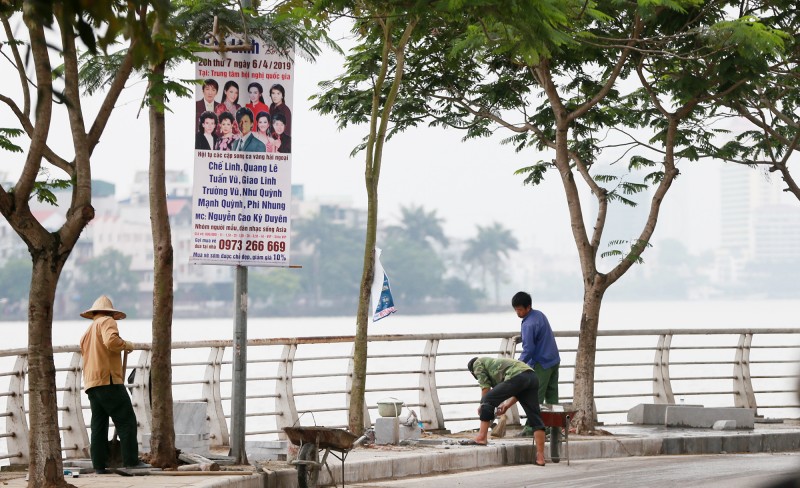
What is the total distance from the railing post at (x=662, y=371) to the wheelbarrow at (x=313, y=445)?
8999mm

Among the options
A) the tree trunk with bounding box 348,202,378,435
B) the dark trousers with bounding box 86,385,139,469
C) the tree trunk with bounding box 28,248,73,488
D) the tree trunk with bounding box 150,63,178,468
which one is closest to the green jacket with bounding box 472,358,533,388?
the tree trunk with bounding box 348,202,378,435

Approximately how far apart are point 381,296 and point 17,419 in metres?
4.73

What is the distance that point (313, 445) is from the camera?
1159 centimetres

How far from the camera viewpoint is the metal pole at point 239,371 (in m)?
13.0

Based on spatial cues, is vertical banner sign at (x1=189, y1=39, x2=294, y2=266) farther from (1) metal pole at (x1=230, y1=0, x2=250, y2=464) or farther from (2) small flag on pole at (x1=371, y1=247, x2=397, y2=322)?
(2) small flag on pole at (x1=371, y1=247, x2=397, y2=322)

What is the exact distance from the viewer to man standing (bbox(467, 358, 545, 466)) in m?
14.8

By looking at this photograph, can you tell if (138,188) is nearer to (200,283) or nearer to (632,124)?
(200,283)

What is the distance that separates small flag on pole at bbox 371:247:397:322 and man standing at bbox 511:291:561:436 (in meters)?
1.55

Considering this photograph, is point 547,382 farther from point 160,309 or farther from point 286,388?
point 160,309

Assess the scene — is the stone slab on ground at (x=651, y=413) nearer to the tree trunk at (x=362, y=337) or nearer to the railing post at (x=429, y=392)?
the railing post at (x=429, y=392)

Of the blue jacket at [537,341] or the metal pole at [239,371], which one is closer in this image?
the metal pole at [239,371]

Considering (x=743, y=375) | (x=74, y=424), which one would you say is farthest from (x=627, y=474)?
(x=743, y=375)

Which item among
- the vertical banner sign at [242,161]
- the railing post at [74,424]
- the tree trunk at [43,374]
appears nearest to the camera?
the tree trunk at [43,374]

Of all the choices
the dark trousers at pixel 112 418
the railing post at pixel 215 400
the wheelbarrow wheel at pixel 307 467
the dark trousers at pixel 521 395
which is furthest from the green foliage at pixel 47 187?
the dark trousers at pixel 521 395
